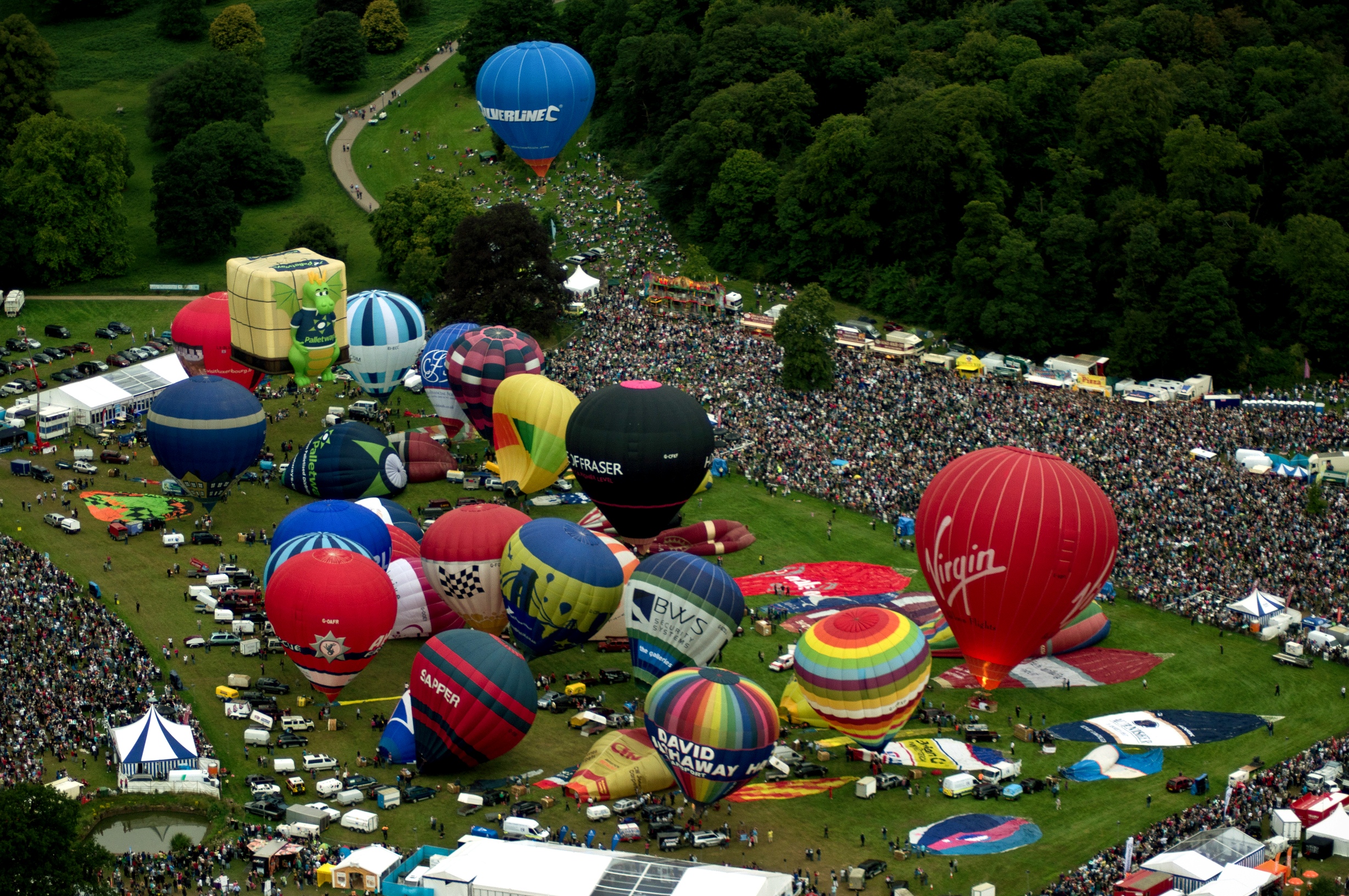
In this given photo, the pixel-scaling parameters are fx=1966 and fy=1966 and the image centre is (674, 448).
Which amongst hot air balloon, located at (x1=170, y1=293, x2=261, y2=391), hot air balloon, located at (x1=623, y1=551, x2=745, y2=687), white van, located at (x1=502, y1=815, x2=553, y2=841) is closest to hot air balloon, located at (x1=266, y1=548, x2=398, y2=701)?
hot air balloon, located at (x1=623, y1=551, x2=745, y2=687)

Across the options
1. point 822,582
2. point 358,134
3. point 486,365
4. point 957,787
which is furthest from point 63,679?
point 358,134

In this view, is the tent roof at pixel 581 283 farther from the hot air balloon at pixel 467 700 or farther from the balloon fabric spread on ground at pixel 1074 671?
the hot air balloon at pixel 467 700

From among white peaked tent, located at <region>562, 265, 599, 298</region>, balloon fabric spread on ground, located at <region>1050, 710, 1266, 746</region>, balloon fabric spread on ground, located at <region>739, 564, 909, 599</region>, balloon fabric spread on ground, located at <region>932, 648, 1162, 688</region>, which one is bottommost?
balloon fabric spread on ground, located at <region>739, 564, 909, 599</region>

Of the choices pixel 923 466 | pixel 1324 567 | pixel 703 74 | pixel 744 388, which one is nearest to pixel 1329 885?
pixel 1324 567

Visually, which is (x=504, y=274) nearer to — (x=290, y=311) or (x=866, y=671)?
(x=290, y=311)

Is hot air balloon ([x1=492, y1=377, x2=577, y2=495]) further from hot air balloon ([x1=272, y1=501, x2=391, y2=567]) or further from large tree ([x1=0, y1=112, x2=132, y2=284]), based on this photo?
large tree ([x1=0, y1=112, x2=132, y2=284])
